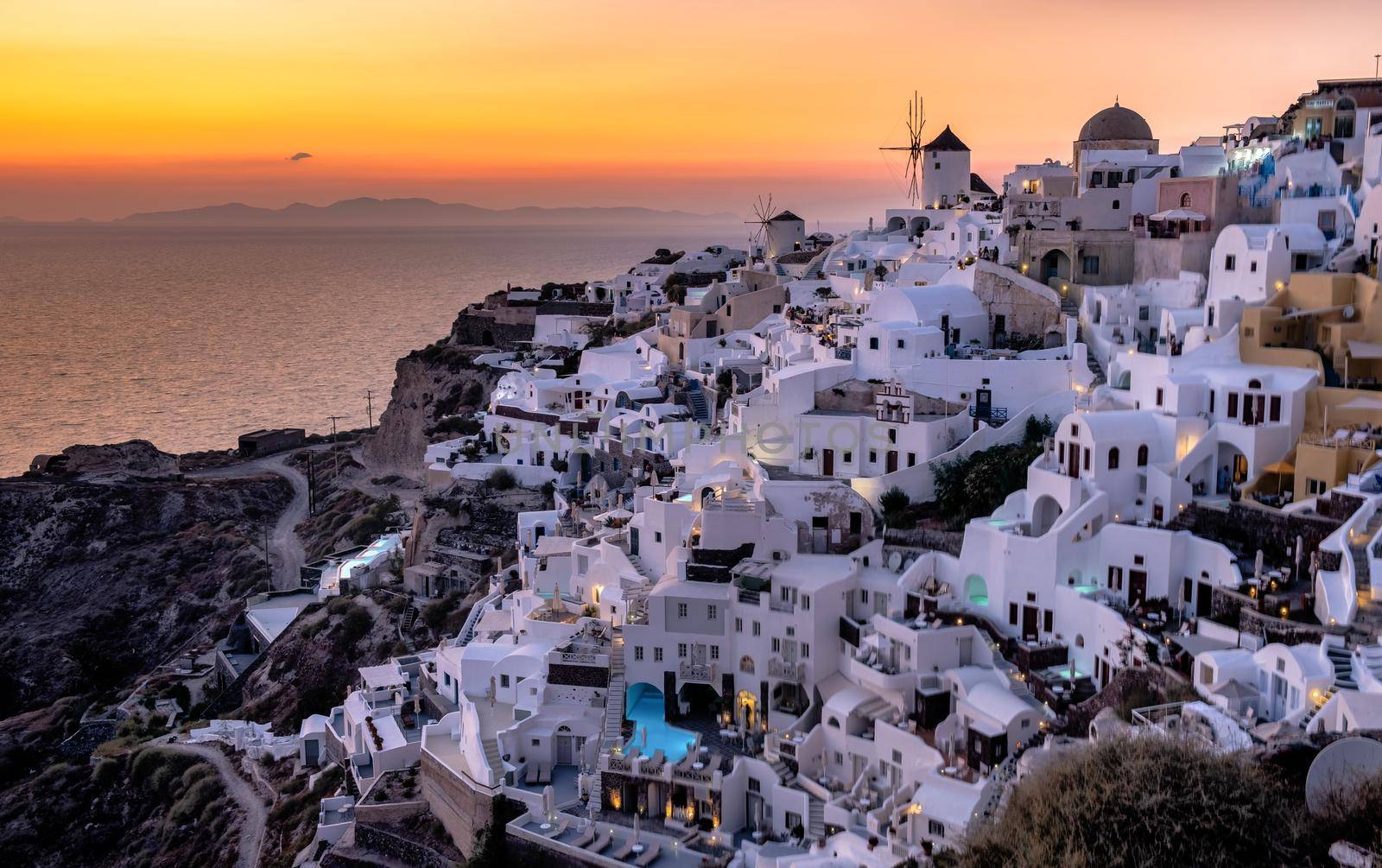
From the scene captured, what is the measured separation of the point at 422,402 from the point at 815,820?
34482 millimetres

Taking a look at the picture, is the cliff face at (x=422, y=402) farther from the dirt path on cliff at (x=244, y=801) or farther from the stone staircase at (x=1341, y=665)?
the stone staircase at (x=1341, y=665)

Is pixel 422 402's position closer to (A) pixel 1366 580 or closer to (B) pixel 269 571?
(B) pixel 269 571

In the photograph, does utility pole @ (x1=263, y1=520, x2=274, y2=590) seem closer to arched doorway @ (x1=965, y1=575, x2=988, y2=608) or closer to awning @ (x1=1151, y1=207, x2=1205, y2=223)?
arched doorway @ (x1=965, y1=575, x2=988, y2=608)

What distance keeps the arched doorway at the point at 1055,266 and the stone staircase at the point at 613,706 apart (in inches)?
550

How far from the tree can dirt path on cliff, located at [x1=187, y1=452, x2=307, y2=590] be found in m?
31.3

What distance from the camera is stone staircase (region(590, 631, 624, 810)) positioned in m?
21.5

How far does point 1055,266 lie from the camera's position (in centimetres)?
3061

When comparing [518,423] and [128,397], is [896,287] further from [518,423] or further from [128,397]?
[128,397]

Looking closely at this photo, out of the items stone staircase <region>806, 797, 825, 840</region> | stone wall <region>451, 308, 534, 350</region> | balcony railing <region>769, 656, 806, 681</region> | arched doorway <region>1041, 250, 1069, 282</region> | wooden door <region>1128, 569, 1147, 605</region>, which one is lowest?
stone staircase <region>806, 797, 825, 840</region>

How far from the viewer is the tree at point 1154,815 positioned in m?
13.7

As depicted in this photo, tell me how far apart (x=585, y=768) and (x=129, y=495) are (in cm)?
3004

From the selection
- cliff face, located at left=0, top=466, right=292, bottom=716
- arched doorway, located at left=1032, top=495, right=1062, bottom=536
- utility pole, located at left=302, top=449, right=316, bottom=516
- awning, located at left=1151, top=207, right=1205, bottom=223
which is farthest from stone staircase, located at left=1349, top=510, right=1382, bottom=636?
utility pole, located at left=302, top=449, right=316, bottom=516

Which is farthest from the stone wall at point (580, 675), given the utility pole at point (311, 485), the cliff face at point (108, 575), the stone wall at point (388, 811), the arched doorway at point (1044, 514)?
the utility pole at point (311, 485)

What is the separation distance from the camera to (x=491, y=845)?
2125 cm
